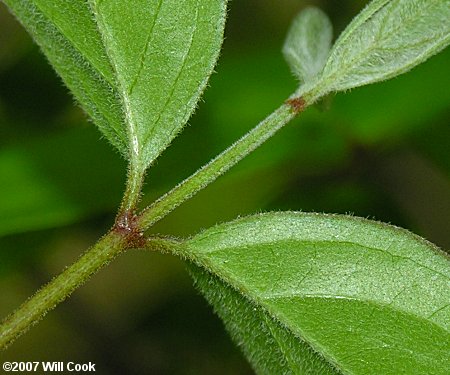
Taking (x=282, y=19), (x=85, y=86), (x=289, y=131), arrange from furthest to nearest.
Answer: (x=282, y=19) → (x=289, y=131) → (x=85, y=86)

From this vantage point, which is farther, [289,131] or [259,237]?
[289,131]

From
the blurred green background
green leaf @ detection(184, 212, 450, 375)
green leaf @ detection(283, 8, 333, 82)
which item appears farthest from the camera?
the blurred green background

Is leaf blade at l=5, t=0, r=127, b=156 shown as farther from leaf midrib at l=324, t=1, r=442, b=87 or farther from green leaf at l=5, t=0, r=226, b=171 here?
leaf midrib at l=324, t=1, r=442, b=87

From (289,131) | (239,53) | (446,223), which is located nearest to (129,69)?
(289,131)

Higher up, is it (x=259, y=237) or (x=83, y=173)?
(x=83, y=173)

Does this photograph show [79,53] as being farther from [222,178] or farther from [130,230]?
[222,178]

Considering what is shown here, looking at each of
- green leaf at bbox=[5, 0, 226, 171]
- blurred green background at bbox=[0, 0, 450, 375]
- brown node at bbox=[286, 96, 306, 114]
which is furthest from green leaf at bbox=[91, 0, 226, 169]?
blurred green background at bbox=[0, 0, 450, 375]

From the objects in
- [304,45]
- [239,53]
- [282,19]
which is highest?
[282,19]

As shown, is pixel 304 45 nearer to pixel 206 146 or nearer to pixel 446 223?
pixel 206 146

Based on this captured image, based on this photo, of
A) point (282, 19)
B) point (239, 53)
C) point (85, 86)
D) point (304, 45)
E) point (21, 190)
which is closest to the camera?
point (85, 86)
